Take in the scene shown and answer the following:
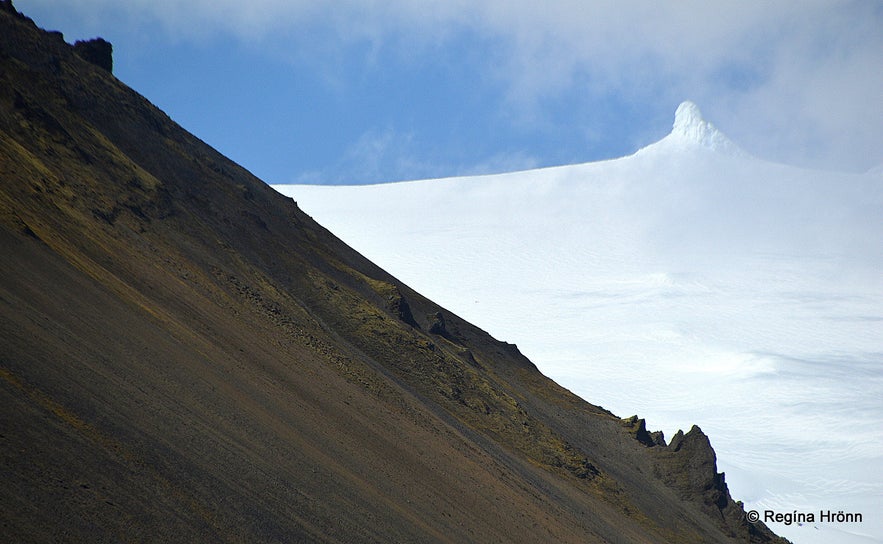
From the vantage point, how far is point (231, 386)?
20062mm

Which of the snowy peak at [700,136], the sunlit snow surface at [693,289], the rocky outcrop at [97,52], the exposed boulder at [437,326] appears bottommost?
the exposed boulder at [437,326]

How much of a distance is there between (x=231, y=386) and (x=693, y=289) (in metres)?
104

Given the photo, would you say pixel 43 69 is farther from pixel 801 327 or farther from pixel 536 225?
pixel 536 225

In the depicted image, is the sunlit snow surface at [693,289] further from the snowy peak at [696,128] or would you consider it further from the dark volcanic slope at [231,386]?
the dark volcanic slope at [231,386]

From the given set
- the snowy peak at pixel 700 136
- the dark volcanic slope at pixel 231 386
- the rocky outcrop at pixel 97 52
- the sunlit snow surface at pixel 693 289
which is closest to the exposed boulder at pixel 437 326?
the dark volcanic slope at pixel 231 386

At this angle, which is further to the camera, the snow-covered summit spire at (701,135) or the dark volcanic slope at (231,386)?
the snow-covered summit spire at (701,135)

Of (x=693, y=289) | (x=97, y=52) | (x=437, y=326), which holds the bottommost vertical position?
(x=437, y=326)

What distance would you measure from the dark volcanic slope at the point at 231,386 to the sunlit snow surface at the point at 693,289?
33.3 metres

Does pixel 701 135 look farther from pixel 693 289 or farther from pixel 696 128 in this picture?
pixel 693 289

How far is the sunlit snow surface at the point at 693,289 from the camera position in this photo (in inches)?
2872

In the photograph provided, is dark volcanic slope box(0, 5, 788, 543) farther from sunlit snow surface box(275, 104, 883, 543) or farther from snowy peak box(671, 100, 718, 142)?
snowy peak box(671, 100, 718, 142)

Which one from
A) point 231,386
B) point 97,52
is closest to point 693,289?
point 97,52

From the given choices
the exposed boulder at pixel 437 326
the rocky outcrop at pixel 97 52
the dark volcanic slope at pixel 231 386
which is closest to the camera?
the dark volcanic slope at pixel 231 386

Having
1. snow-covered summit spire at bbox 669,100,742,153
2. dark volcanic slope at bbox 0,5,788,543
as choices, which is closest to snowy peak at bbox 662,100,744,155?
snow-covered summit spire at bbox 669,100,742,153
